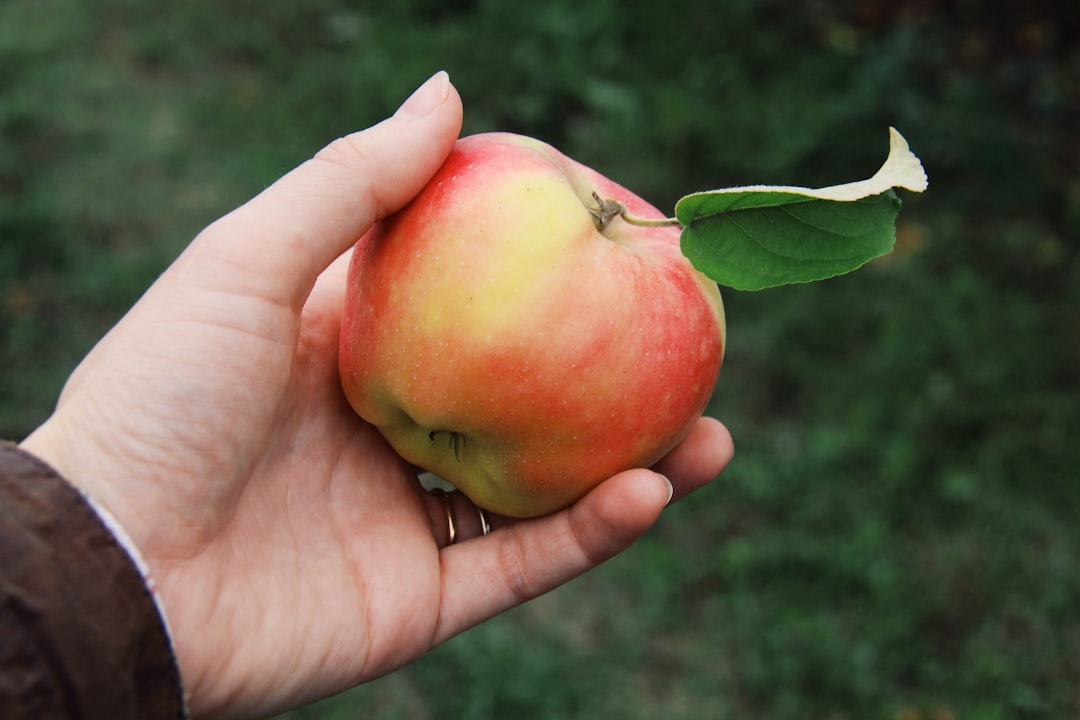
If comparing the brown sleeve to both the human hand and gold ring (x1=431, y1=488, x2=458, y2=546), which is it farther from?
gold ring (x1=431, y1=488, x2=458, y2=546)

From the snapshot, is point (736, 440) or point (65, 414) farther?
point (736, 440)

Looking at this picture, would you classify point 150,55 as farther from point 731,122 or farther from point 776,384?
point 776,384

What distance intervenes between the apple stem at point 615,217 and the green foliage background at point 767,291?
48.8 inches

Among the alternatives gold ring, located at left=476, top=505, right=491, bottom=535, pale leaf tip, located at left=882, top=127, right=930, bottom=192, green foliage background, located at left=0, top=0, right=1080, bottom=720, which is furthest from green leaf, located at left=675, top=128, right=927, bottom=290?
green foliage background, located at left=0, top=0, right=1080, bottom=720

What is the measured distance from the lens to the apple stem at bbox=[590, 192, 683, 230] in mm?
1438

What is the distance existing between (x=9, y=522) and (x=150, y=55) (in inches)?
129

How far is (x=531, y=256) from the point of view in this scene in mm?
1295

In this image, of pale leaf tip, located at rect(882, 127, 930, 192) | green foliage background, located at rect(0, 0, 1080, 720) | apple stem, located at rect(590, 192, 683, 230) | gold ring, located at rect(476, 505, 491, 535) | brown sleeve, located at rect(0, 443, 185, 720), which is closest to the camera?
brown sleeve, located at rect(0, 443, 185, 720)

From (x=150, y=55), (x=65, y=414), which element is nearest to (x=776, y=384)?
(x=65, y=414)

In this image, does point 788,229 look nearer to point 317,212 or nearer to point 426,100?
point 426,100

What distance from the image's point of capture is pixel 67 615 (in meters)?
1.15

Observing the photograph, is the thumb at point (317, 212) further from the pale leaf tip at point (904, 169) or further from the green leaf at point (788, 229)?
the pale leaf tip at point (904, 169)

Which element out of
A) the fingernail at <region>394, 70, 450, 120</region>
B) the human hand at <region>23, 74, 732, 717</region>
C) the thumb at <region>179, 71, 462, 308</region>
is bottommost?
the human hand at <region>23, 74, 732, 717</region>

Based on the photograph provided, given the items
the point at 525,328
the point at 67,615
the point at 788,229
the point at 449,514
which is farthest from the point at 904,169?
the point at 67,615
